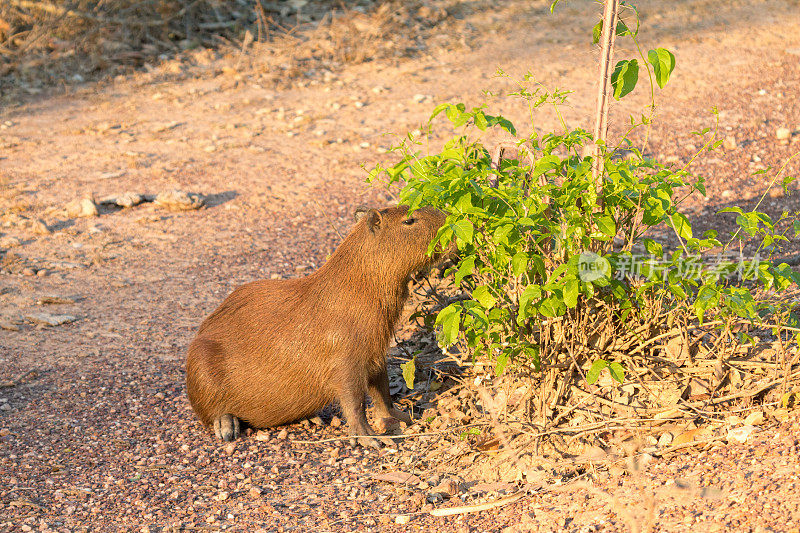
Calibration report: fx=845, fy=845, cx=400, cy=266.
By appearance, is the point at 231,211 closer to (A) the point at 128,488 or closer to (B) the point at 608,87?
(A) the point at 128,488

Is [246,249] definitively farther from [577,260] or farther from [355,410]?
[577,260]

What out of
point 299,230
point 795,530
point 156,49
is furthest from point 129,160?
point 795,530

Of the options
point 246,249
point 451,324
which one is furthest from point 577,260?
point 246,249

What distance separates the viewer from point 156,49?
1003cm

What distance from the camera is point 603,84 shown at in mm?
3545

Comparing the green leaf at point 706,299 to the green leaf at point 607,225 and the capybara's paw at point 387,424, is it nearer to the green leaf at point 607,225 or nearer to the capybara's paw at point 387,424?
the green leaf at point 607,225

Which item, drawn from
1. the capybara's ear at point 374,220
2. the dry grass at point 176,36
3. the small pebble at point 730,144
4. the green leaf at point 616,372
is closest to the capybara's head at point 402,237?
the capybara's ear at point 374,220

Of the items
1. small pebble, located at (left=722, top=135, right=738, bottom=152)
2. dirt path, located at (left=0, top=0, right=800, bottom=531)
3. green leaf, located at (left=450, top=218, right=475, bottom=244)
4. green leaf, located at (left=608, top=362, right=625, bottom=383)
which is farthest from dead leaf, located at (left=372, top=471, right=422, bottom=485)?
small pebble, located at (left=722, top=135, right=738, bottom=152)

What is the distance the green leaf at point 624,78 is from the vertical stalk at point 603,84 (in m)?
0.10

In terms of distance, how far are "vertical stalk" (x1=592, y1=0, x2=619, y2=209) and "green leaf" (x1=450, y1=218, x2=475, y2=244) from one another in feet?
1.86

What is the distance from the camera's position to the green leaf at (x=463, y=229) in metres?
3.30

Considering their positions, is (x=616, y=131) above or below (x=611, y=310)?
below

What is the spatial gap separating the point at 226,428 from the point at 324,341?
0.67 meters

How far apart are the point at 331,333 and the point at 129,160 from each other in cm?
450
